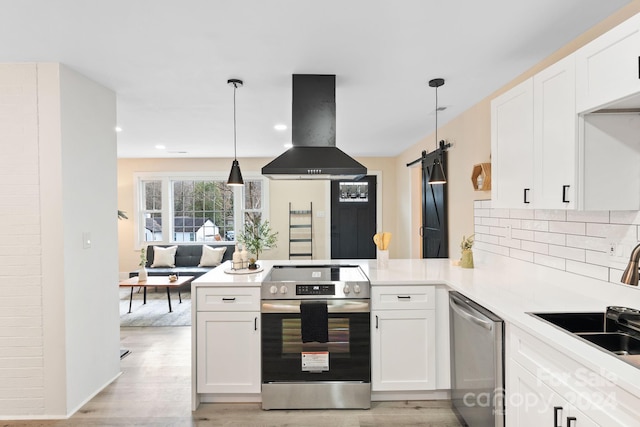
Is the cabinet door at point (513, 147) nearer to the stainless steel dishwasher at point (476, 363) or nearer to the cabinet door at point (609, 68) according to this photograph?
the cabinet door at point (609, 68)

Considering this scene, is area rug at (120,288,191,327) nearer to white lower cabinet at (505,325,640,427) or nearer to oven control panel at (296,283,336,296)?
oven control panel at (296,283,336,296)

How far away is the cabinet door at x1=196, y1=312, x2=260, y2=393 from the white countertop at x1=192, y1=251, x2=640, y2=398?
26cm

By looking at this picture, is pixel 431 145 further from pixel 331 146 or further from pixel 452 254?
pixel 331 146

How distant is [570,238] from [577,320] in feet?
2.22

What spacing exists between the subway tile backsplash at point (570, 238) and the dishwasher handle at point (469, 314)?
67cm

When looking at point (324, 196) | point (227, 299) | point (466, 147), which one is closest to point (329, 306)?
point (227, 299)

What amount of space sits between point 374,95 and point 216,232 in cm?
487

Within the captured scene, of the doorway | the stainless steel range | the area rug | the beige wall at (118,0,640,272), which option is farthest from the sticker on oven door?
the doorway

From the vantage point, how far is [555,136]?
187cm

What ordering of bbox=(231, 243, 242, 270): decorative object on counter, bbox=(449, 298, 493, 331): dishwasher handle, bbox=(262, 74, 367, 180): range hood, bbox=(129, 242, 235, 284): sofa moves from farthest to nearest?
1. bbox=(129, 242, 235, 284): sofa
2. bbox=(231, 243, 242, 270): decorative object on counter
3. bbox=(262, 74, 367, 180): range hood
4. bbox=(449, 298, 493, 331): dishwasher handle

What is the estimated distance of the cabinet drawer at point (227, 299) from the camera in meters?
2.57

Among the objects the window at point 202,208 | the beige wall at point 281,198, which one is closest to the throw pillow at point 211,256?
the window at point 202,208

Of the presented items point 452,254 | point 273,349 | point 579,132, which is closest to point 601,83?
point 579,132

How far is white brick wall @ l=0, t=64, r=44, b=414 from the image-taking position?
246 cm
